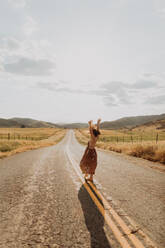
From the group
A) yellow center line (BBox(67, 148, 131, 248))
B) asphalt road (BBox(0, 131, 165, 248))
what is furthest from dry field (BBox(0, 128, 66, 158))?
yellow center line (BBox(67, 148, 131, 248))

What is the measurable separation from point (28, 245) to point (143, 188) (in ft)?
12.9

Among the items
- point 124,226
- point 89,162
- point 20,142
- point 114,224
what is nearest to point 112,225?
point 114,224

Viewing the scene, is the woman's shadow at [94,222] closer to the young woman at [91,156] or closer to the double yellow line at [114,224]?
the double yellow line at [114,224]

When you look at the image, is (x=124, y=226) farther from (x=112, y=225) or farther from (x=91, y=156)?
(x=91, y=156)

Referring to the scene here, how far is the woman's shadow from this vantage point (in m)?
2.70

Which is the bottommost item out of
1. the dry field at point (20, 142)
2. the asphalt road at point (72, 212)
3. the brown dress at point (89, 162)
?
the dry field at point (20, 142)

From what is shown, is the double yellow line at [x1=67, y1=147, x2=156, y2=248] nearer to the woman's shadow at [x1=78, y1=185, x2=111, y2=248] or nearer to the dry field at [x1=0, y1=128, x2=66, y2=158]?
the woman's shadow at [x1=78, y1=185, x2=111, y2=248]

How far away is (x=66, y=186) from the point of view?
5.65 metres

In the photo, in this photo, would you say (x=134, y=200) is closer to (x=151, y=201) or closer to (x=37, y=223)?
(x=151, y=201)

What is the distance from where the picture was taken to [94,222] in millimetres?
3301

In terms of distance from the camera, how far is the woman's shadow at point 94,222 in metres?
2.70

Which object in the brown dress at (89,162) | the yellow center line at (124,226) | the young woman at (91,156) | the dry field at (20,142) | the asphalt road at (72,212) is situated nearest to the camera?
the yellow center line at (124,226)

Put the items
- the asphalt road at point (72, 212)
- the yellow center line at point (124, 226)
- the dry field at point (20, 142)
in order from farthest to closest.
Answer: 1. the dry field at point (20, 142)
2. the asphalt road at point (72, 212)
3. the yellow center line at point (124, 226)

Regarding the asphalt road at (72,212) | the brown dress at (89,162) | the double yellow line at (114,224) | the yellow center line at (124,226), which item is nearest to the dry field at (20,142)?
the brown dress at (89,162)
